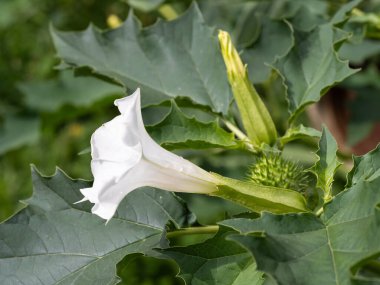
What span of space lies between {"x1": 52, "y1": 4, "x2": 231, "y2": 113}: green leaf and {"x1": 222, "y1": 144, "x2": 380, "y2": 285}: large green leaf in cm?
56

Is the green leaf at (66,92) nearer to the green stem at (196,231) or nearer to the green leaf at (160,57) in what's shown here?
the green leaf at (160,57)

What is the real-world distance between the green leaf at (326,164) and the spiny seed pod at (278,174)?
0.11m

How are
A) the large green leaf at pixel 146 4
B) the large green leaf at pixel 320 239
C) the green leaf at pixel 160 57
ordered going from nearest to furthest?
the large green leaf at pixel 320 239
the green leaf at pixel 160 57
the large green leaf at pixel 146 4

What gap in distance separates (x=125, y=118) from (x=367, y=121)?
169 cm

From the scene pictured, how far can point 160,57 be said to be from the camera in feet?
5.51

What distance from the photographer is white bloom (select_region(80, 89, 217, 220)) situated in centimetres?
106

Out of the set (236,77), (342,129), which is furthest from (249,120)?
(342,129)

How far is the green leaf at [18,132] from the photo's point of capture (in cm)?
248

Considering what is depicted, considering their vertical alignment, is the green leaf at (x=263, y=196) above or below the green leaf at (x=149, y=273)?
above

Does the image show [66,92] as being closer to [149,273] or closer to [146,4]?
[146,4]

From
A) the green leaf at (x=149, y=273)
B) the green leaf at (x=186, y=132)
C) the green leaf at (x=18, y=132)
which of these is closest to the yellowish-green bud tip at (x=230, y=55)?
the green leaf at (x=186, y=132)

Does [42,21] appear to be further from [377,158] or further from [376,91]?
[377,158]

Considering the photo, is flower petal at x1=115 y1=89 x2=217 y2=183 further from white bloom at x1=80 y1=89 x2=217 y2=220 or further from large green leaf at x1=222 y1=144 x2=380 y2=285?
large green leaf at x1=222 y1=144 x2=380 y2=285

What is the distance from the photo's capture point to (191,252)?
117cm
